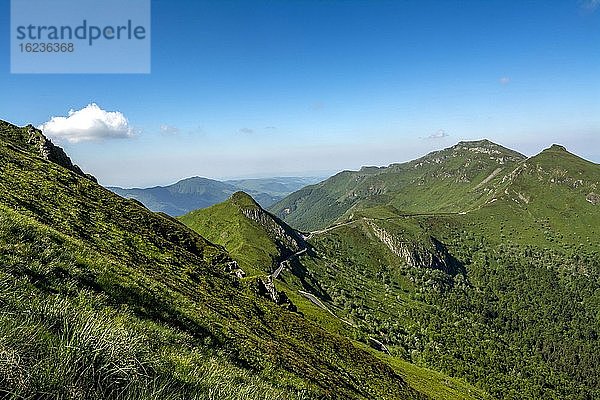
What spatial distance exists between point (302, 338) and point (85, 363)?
1571 inches

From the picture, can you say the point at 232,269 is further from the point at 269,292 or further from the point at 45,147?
the point at 45,147

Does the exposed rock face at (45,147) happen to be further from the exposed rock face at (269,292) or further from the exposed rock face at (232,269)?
the exposed rock face at (269,292)

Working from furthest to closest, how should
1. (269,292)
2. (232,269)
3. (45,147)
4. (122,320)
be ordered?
1. (45,147)
2. (232,269)
3. (269,292)
4. (122,320)

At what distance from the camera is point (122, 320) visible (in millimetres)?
11969

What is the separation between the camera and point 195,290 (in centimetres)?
3647

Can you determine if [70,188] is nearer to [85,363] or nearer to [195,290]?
[195,290]

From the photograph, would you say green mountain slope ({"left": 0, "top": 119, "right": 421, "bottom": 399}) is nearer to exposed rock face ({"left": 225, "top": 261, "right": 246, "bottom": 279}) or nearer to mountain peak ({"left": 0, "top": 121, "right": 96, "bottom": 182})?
exposed rock face ({"left": 225, "top": 261, "right": 246, "bottom": 279})

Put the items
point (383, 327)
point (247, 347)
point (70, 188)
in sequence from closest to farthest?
point (247, 347) < point (70, 188) < point (383, 327)

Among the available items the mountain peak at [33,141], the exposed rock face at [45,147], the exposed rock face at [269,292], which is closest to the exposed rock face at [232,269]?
the exposed rock face at [269,292]

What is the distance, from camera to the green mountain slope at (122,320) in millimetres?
6580

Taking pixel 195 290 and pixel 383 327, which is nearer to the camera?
pixel 195 290

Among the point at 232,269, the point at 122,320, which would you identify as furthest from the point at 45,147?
the point at 122,320

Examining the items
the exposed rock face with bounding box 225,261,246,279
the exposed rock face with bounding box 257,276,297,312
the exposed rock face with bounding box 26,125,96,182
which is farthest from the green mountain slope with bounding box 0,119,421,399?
the exposed rock face with bounding box 26,125,96,182

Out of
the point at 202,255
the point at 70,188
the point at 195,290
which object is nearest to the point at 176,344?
the point at 195,290
